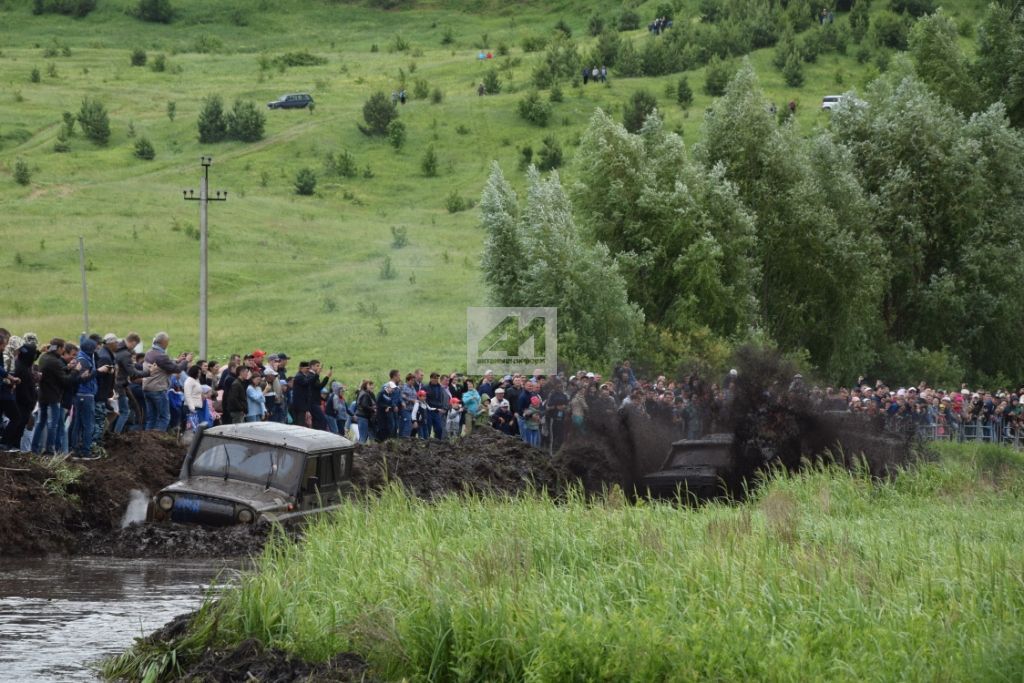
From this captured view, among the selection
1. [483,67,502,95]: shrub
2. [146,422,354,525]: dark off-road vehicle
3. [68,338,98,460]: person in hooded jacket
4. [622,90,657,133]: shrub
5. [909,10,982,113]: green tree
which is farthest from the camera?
[483,67,502,95]: shrub

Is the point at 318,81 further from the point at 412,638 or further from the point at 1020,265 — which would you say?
the point at 412,638

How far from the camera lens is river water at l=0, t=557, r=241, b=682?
44.2 ft

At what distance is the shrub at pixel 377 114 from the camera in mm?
130250

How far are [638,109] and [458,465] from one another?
102m

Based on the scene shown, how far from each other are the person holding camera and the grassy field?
122ft

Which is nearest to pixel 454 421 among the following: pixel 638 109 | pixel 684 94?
pixel 638 109

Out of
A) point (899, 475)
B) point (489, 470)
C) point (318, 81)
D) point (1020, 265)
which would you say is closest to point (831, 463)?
point (899, 475)

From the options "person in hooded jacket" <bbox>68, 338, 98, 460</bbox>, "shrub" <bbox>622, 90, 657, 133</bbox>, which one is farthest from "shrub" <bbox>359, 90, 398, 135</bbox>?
"person in hooded jacket" <bbox>68, 338, 98, 460</bbox>

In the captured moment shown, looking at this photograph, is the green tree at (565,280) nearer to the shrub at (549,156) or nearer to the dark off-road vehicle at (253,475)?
the dark off-road vehicle at (253,475)

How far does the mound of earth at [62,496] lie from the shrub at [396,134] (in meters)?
106

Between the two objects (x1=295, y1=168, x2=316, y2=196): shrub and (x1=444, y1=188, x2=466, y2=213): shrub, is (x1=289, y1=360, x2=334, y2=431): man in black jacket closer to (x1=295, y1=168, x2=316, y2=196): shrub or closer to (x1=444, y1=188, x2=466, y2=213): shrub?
(x1=444, y1=188, x2=466, y2=213): shrub

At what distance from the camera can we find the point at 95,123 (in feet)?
404

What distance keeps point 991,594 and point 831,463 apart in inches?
512

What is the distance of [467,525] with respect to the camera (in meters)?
16.4
